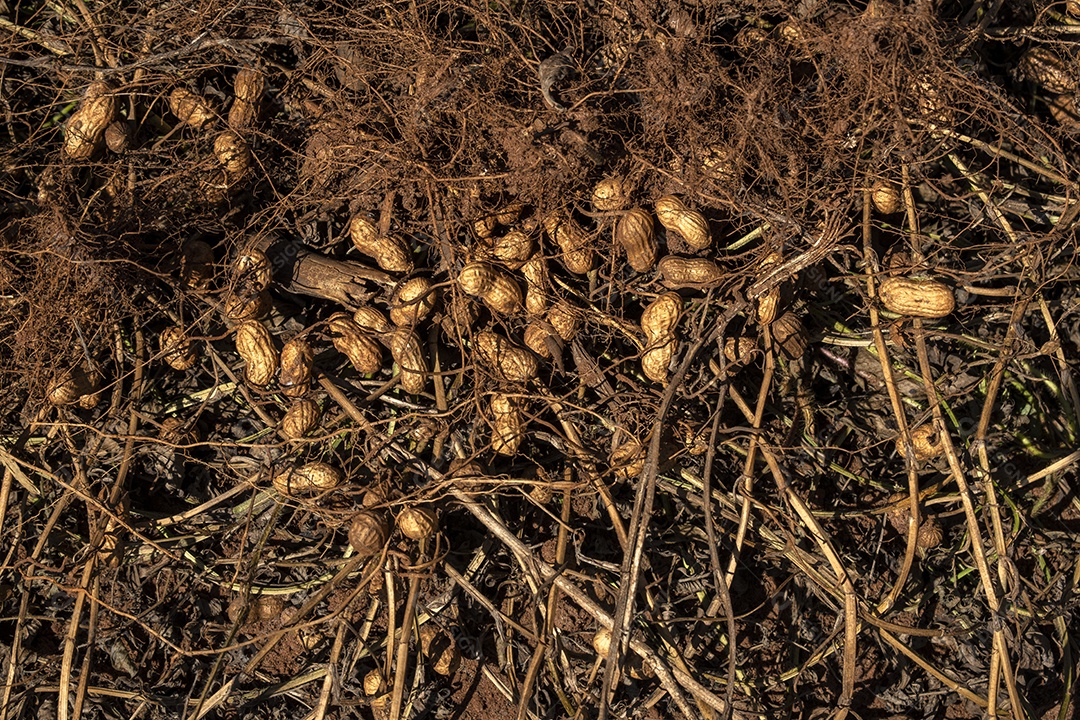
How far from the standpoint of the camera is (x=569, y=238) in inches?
70.1

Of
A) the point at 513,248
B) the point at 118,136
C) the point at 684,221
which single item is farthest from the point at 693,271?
the point at 118,136

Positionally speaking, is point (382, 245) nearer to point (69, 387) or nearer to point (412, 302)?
point (412, 302)

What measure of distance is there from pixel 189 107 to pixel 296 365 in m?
0.61

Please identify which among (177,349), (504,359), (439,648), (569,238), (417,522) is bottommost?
(439,648)

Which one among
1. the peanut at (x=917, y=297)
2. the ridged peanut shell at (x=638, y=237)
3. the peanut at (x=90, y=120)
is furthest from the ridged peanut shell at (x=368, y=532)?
the peanut at (x=917, y=297)

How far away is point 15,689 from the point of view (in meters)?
1.81

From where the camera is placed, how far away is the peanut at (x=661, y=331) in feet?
5.75

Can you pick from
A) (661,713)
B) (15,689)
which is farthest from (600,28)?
(15,689)

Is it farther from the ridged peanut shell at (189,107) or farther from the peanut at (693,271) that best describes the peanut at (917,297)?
the ridged peanut shell at (189,107)

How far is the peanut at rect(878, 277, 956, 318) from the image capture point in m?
1.74

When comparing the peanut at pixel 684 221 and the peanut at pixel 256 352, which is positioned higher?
the peanut at pixel 684 221

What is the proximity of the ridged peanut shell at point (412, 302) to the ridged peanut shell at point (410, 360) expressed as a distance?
0.08 ft

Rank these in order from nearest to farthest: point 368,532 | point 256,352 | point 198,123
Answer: point 368,532
point 256,352
point 198,123

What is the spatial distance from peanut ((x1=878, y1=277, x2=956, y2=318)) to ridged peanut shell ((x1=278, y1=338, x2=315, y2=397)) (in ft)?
3.80
